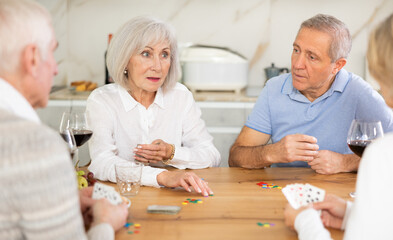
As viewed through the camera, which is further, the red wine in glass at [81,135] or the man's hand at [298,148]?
the man's hand at [298,148]

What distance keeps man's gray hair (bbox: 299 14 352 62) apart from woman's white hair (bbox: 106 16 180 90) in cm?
64

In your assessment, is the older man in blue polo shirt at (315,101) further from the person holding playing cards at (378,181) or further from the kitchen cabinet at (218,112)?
the kitchen cabinet at (218,112)

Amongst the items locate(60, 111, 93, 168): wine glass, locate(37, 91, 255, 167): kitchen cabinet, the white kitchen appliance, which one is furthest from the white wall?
locate(60, 111, 93, 168): wine glass

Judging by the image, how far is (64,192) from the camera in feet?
3.08

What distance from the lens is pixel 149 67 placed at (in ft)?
7.25

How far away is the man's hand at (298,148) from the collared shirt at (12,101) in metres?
1.12

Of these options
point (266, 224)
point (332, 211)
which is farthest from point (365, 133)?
point (266, 224)

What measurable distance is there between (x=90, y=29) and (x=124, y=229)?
9.88 ft

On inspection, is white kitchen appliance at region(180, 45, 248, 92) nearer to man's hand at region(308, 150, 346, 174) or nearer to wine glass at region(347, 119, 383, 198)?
man's hand at region(308, 150, 346, 174)

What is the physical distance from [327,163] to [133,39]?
100 centimetres

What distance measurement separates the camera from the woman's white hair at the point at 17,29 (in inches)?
39.6

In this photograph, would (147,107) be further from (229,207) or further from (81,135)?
(229,207)

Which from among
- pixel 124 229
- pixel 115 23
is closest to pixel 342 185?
pixel 124 229

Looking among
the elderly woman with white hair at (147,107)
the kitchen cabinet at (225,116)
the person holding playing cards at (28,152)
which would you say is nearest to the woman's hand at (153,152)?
the elderly woman with white hair at (147,107)
